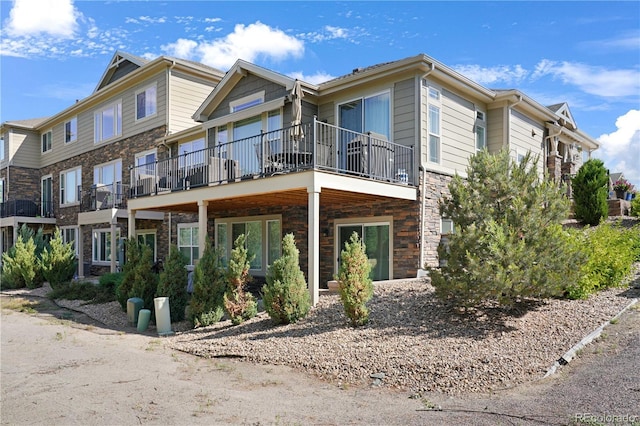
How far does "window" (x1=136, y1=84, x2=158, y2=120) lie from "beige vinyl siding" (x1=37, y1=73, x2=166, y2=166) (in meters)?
0.21

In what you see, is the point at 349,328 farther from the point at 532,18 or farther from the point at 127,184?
the point at 127,184

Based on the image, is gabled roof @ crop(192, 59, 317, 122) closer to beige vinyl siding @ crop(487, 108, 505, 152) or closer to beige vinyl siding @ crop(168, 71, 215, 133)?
beige vinyl siding @ crop(168, 71, 215, 133)

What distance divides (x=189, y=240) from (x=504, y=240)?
45.7ft

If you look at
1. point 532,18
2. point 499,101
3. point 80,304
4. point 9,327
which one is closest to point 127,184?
point 80,304

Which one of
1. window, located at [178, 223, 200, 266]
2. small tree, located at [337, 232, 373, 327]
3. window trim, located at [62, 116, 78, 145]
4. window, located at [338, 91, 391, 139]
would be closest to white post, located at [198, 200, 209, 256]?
window, located at [338, 91, 391, 139]

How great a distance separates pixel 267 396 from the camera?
19.2 ft

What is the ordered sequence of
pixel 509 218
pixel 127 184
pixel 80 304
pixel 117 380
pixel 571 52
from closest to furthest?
pixel 117 380, pixel 509 218, pixel 571 52, pixel 80 304, pixel 127 184

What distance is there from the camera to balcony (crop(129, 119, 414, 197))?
11.3 metres

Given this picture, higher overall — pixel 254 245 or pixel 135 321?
pixel 254 245

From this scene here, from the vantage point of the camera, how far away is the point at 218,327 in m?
10.0

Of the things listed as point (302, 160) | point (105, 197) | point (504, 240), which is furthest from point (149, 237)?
point (504, 240)

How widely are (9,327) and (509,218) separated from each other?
36.6 feet

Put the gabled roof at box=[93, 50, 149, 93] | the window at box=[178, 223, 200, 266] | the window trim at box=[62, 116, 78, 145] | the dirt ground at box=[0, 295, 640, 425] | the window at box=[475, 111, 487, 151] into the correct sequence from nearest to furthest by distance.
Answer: the dirt ground at box=[0, 295, 640, 425]
the window at box=[475, 111, 487, 151]
the window at box=[178, 223, 200, 266]
the gabled roof at box=[93, 50, 149, 93]
the window trim at box=[62, 116, 78, 145]

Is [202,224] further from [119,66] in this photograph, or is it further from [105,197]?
[119,66]
